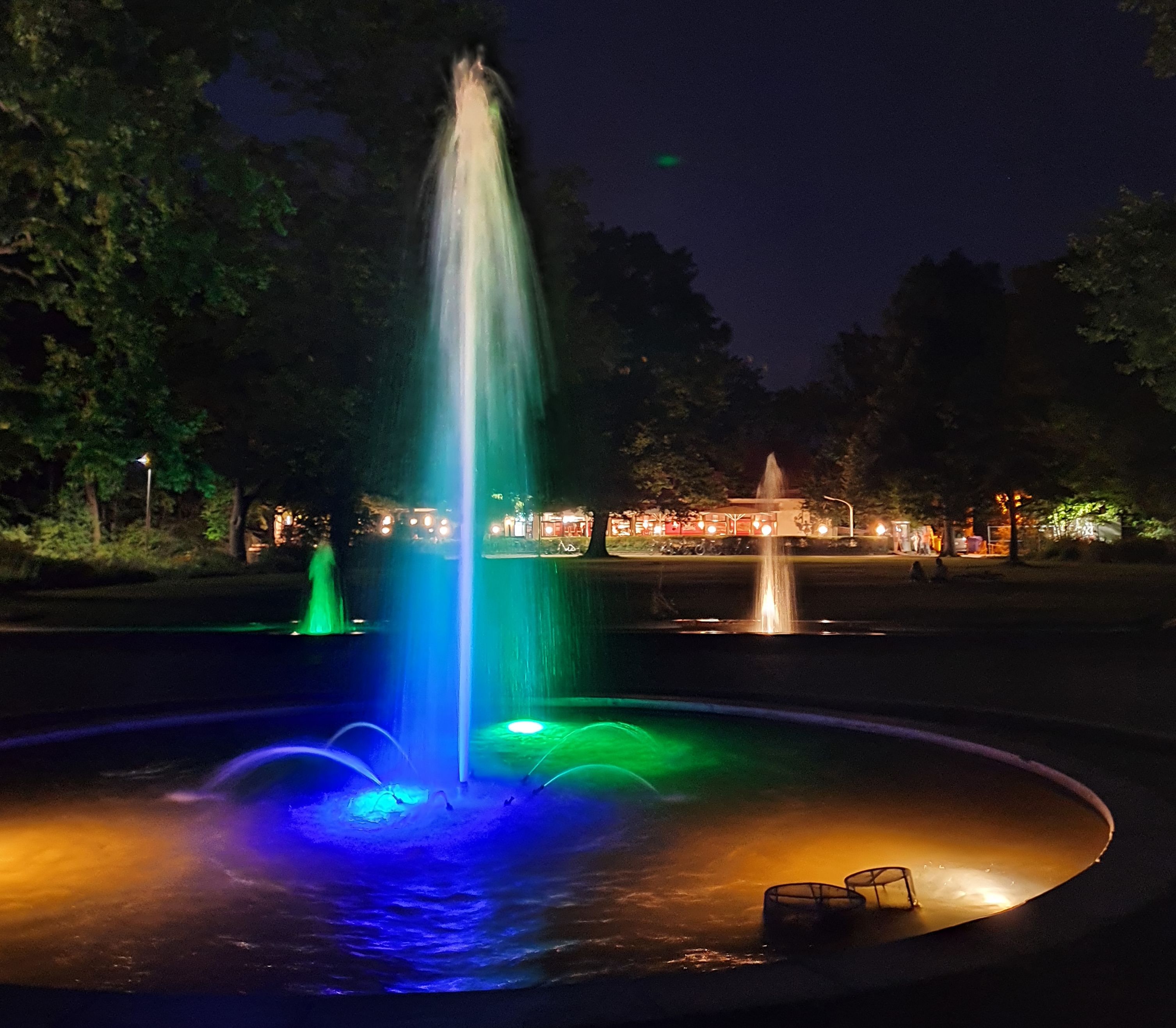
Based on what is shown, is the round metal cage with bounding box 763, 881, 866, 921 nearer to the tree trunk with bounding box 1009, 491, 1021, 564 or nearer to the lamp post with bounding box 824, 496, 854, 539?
the tree trunk with bounding box 1009, 491, 1021, 564

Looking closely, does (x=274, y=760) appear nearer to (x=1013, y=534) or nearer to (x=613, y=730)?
(x=613, y=730)

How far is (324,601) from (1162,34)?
18.7 metres

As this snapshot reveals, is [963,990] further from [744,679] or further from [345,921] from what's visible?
[744,679]

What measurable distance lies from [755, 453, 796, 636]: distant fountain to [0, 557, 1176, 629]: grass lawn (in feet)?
1.62

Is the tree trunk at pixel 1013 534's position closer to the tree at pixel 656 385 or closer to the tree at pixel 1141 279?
the tree at pixel 656 385

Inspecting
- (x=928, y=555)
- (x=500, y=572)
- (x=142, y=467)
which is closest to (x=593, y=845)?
(x=500, y=572)

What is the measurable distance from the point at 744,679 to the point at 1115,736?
5403 millimetres

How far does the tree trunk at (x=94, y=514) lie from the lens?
46594 millimetres

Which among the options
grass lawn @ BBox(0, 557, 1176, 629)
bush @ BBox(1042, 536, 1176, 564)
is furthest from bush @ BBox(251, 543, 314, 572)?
bush @ BBox(1042, 536, 1176, 564)

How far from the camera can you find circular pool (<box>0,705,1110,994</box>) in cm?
591

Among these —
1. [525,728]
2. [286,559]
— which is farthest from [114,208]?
[286,559]

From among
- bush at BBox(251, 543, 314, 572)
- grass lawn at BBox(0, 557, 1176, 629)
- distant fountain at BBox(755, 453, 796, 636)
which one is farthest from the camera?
bush at BBox(251, 543, 314, 572)

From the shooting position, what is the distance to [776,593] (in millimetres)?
34375

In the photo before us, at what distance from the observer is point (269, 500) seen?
65062 millimetres
